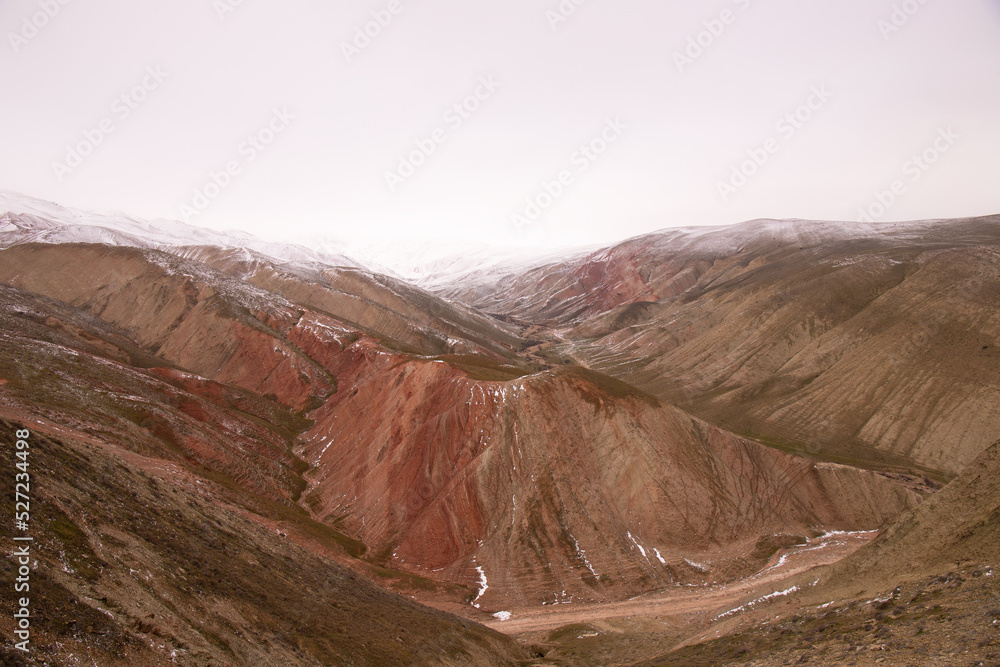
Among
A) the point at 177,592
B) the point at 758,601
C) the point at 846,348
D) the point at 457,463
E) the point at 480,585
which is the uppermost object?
the point at 177,592

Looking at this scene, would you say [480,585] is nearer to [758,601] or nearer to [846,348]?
[758,601]

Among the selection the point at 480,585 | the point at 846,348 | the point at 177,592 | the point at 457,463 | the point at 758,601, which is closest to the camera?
the point at 177,592

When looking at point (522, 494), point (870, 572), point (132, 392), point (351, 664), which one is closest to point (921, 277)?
point (522, 494)

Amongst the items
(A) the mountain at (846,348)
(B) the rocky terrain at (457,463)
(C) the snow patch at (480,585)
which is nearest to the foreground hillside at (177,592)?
(B) the rocky terrain at (457,463)

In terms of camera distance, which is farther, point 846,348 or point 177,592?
point 846,348

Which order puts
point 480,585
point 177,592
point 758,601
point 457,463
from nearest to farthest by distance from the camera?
point 177,592 < point 758,601 < point 480,585 < point 457,463

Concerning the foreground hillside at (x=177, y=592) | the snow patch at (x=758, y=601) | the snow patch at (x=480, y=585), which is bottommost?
the snow patch at (x=480, y=585)

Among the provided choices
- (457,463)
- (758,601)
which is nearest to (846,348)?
(457,463)

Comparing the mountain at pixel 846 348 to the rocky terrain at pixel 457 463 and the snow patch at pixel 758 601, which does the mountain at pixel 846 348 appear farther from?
the snow patch at pixel 758 601

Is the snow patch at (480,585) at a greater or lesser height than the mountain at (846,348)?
lesser
